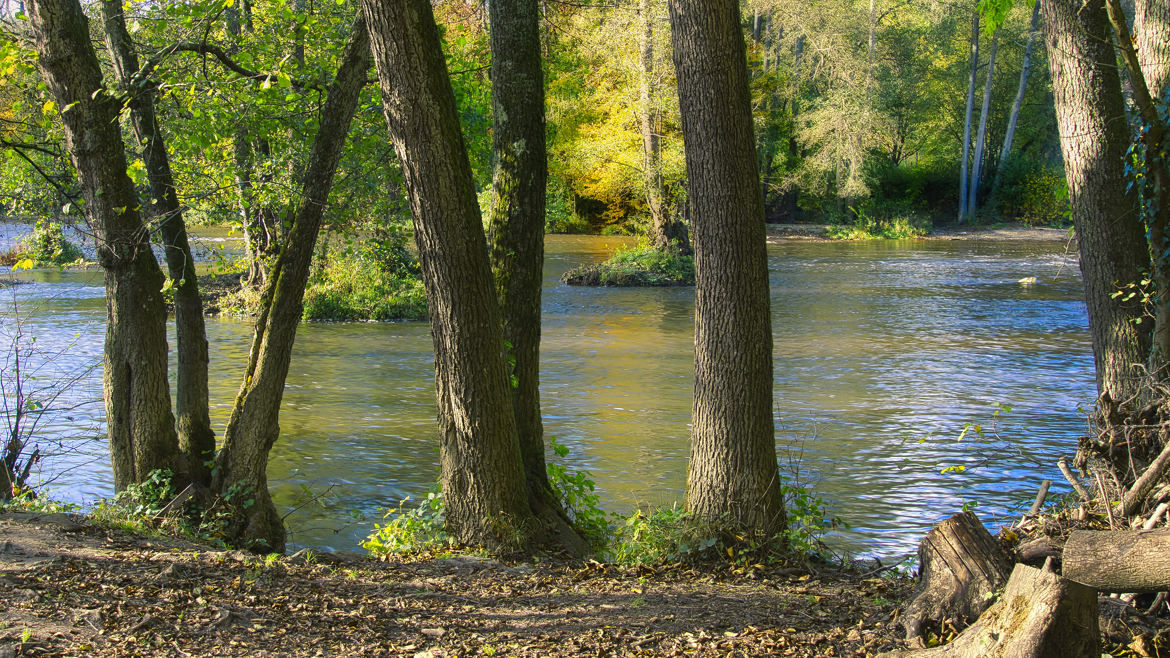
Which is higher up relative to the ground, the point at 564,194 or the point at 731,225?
the point at 564,194

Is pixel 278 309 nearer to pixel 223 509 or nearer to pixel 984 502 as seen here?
pixel 223 509

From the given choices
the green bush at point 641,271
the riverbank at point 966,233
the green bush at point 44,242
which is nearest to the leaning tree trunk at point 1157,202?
the green bush at point 44,242

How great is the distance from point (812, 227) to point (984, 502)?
1499 inches

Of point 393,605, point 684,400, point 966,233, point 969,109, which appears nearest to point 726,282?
point 393,605

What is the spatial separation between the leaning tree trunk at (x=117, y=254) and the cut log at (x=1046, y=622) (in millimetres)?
6136

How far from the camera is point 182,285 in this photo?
297 inches

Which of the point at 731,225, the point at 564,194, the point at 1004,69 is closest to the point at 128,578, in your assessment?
the point at 731,225

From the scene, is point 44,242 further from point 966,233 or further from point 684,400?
point 966,233

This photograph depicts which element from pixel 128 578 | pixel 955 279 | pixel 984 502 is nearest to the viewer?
pixel 128 578

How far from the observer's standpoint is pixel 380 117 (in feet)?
30.6

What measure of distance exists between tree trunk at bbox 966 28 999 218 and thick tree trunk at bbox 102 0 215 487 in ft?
139

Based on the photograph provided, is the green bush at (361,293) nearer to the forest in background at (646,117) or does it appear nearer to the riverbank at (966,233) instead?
the forest in background at (646,117)

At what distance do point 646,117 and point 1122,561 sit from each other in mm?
26285

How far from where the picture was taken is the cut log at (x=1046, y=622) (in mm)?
3297
